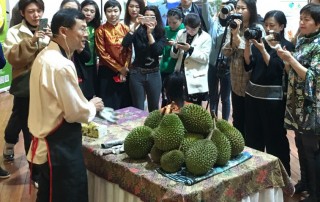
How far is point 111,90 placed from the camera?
3.11 metres

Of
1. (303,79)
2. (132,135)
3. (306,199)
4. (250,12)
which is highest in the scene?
(250,12)

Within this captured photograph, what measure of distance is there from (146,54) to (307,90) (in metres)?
1.27

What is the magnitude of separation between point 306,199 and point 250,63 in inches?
34.2

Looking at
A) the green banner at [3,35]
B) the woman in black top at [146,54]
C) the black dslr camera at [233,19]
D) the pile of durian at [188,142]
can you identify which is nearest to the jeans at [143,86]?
the woman in black top at [146,54]

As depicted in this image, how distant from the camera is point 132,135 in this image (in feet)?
5.45

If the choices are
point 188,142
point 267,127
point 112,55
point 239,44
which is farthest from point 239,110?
point 188,142

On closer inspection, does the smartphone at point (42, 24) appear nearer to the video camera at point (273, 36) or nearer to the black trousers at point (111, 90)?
the black trousers at point (111, 90)

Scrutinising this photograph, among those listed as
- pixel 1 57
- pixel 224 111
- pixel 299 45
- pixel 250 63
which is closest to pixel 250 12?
pixel 250 63

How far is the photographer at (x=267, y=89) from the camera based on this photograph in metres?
2.34

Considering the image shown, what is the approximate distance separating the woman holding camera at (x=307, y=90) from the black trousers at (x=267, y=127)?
0.16 meters

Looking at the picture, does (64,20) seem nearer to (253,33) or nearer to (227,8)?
(253,33)

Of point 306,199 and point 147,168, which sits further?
point 306,199

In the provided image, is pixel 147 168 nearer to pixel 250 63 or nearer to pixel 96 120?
pixel 96 120

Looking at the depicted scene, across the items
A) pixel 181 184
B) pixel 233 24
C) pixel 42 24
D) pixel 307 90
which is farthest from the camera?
pixel 233 24
